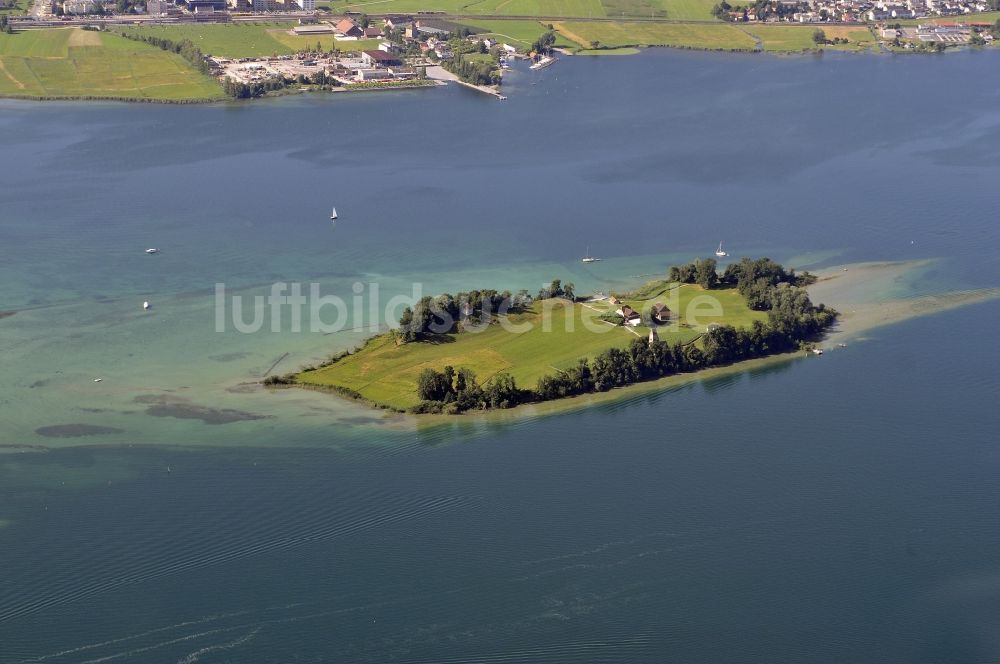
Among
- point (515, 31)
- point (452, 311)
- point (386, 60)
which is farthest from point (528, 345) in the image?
point (515, 31)

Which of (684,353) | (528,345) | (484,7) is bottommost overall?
(528,345)

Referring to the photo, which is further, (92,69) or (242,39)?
(242,39)

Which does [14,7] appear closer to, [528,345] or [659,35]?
[659,35]

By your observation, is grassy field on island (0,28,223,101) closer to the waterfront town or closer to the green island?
the waterfront town

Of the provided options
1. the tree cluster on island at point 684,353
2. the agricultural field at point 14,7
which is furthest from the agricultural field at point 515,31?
the tree cluster on island at point 684,353

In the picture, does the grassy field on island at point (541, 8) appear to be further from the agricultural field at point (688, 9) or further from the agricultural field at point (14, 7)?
the agricultural field at point (14, 7)

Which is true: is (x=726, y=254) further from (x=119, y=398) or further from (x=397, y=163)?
(x=119, y=398)

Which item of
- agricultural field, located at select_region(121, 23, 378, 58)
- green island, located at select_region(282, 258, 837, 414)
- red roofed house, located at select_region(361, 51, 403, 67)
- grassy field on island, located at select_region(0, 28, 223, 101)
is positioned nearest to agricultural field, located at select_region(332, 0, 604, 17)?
agricultural field, located at select_region(121, 23, 378, 58)
